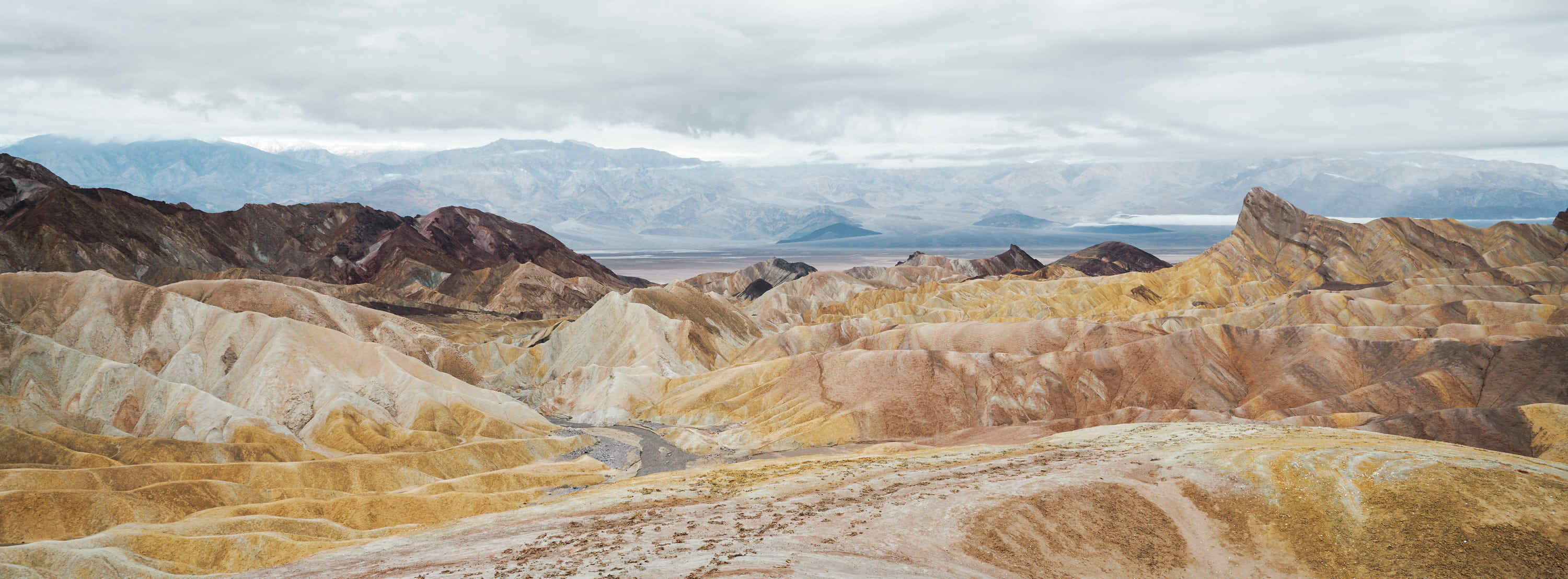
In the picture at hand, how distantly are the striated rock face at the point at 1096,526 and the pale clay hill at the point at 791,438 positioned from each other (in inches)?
7.8

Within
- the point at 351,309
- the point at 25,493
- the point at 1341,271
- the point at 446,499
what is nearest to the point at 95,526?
the point at 25,493

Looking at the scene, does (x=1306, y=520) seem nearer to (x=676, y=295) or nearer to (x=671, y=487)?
(x=671, y=487)

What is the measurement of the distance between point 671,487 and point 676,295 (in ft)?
435

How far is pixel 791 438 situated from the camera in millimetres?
107875

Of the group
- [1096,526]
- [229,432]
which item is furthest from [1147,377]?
[229,432]

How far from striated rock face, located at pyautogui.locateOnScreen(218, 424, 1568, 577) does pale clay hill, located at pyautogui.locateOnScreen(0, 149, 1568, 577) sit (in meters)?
0.20

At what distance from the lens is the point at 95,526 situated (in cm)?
6272

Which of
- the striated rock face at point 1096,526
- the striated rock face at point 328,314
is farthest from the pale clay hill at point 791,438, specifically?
the striated rock face at point 328,314

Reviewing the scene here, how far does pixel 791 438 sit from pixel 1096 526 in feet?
210

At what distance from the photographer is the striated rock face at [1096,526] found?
132 feet

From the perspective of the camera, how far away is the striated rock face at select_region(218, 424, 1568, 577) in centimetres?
4025

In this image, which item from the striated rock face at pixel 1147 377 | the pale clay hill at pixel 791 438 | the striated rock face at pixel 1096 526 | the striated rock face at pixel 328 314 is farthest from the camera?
the striated rock face at pixel 328 314

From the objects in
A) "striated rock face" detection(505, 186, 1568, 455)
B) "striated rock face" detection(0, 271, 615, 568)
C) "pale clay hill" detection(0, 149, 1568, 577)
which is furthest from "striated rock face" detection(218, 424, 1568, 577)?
"striated rock face" detection(505, 186, 1568, 455)

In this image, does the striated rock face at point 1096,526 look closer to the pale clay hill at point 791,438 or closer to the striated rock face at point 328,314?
the pale clay hill at point 791,438
